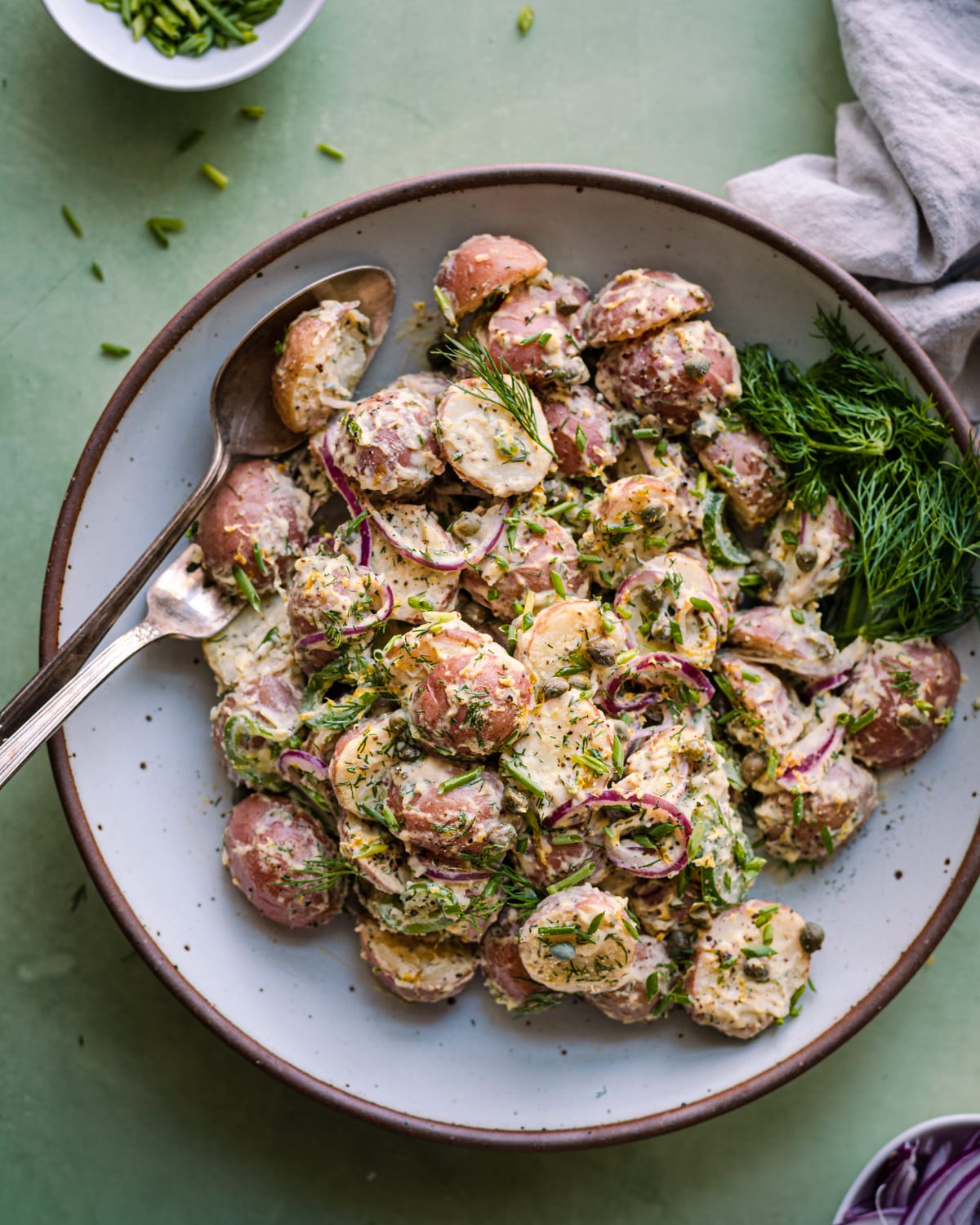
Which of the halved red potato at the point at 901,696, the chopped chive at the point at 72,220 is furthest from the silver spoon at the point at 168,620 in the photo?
the halved red potato at the point at 901,696

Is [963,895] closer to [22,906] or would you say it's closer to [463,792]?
[463,792]

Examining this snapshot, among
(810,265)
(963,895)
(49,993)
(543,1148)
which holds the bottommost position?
(49,993)

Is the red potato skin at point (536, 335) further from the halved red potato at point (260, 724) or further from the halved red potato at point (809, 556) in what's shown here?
the halved red potato at point (260, 724)

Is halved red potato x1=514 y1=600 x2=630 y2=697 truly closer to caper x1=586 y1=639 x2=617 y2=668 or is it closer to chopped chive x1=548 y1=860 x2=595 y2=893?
caper x1=586 y1=639 x2=617 y2=668

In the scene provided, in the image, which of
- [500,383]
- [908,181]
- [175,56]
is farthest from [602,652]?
[175,56]

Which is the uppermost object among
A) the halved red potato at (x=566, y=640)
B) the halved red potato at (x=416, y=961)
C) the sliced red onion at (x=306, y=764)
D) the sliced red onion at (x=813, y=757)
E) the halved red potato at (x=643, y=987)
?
the halved red potato at (x=566, y=640)

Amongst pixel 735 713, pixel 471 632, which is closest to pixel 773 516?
pixel 735 713
